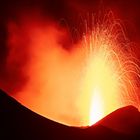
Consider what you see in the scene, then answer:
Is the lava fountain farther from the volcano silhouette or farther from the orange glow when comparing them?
the volcano silhouette

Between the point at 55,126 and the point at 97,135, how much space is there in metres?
0.91

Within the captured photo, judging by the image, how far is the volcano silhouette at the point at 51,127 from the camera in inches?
385

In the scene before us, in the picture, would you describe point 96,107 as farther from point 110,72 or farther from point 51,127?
point 51,127

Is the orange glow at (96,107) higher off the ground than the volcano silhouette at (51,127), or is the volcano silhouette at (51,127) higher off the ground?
the volcano silhouette at (51,127)

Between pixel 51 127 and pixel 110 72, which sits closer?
pixel 51 127

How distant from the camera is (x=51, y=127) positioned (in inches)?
404

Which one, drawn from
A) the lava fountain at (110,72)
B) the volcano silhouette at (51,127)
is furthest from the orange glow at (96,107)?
the volcano silhouette at (51,127)

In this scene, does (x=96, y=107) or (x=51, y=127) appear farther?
(x=96, y=107)

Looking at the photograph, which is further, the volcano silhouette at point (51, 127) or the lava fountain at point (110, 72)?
the lava fountain at point (110, 72)

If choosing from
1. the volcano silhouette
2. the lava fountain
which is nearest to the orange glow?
the lava fountain

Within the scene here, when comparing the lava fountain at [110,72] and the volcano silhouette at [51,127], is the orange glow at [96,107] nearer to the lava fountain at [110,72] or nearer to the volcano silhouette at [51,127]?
the lava fountain at [110,72]

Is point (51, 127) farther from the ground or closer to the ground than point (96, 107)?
farther from the ground

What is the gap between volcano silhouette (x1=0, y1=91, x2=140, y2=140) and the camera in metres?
9.79

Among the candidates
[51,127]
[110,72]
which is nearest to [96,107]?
[110,72]
